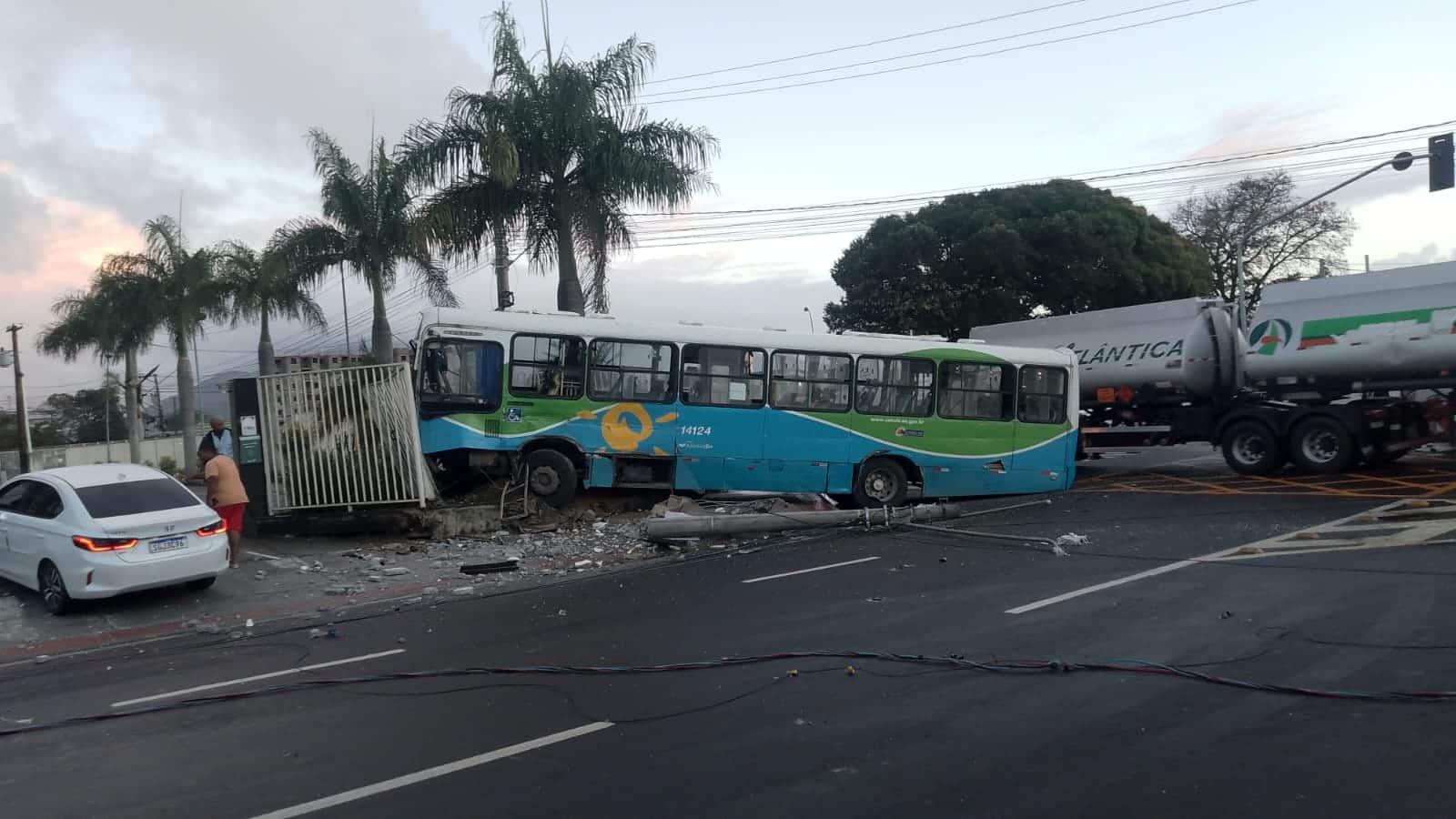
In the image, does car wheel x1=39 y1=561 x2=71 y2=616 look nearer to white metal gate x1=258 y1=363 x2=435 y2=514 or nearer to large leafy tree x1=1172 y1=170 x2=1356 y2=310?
white metal gate x1=258 y1=363 x2=435 y2=514

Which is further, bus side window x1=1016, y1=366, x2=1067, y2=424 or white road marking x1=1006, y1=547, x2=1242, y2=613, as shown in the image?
bus side window x1=1016, y1=366, x2=1067, y2=424

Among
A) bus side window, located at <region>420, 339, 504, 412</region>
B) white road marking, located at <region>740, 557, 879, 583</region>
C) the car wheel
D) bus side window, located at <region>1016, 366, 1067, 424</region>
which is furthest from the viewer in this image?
bus side window, located at <region>1016, 366, 1067, 424</region>

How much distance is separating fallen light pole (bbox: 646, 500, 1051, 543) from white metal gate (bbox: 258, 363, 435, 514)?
365 centimetres

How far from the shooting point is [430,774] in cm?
542

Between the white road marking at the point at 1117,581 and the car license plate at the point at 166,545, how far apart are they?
8537 millimetres

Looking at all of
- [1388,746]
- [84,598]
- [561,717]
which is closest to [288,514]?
[84,598]

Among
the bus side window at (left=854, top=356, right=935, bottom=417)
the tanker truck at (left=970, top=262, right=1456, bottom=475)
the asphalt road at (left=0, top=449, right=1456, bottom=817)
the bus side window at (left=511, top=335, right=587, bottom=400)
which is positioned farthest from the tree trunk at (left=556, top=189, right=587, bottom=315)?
the asphalt road at (left=0, top=449, right=1456, bottom=817)

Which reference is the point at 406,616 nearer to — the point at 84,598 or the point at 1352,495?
the point at 84,598

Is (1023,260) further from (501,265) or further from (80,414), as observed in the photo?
(80,414)

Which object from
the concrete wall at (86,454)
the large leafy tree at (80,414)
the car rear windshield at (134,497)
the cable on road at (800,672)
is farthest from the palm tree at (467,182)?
the large leafy tree at (80,414)

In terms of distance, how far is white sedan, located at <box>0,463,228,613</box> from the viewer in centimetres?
1050

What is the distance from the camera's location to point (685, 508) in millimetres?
15281

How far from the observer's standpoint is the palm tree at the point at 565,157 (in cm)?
2133

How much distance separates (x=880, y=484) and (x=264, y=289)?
1688cm
